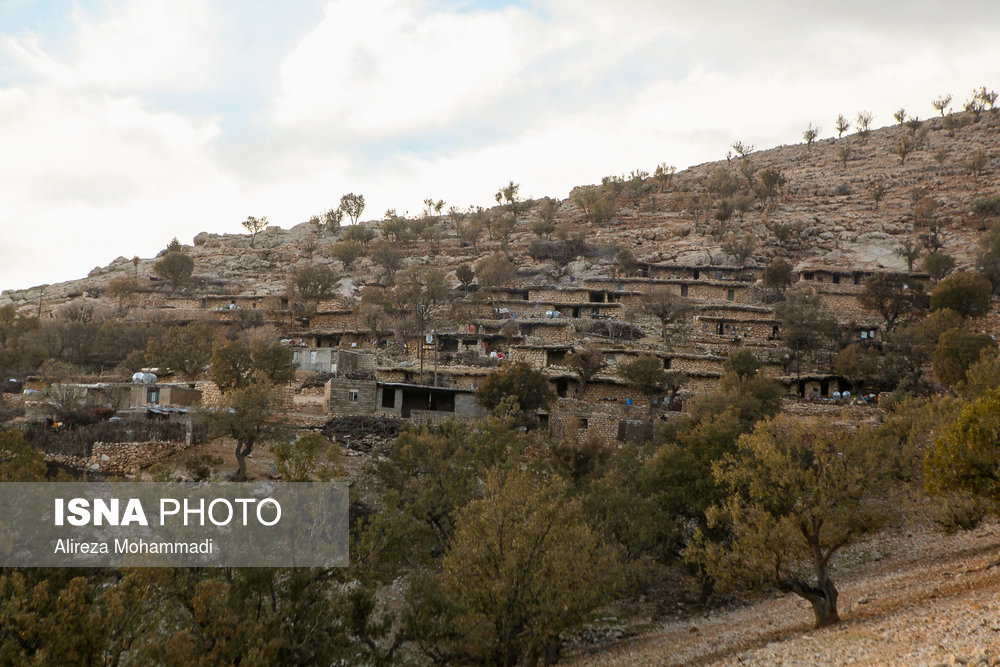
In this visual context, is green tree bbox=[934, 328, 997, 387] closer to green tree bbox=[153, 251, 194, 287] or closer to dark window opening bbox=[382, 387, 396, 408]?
dark window opening bbox=[382, 387, 396, 408]

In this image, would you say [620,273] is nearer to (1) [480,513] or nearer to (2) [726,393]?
(2) [726,393]

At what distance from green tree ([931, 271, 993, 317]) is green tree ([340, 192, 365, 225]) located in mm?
83898

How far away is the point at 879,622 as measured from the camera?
19.2m

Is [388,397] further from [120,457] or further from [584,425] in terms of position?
[120,457]

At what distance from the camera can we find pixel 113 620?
13.6 metres

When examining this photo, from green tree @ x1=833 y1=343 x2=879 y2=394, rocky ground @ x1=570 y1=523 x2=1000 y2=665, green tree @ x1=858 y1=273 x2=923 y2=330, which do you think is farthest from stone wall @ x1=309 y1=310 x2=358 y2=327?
rocky ground @ x1=570 y1=523 x2=1000 y2=665

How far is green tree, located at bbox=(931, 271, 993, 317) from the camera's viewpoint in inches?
2279

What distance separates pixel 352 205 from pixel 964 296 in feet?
285

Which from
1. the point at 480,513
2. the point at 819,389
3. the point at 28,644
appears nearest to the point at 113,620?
the point at 28,644

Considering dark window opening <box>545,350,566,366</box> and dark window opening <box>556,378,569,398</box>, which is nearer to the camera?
dark window opening <box>556,378,569,398</box>

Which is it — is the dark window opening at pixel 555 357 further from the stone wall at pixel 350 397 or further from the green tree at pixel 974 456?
the green tree at pixel 974 456

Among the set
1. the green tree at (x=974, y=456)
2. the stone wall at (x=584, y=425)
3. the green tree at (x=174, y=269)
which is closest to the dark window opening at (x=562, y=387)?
the stone wall at (x=584, y=425)

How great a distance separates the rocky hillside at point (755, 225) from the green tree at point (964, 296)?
661 inches

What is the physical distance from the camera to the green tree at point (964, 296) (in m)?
57.9
